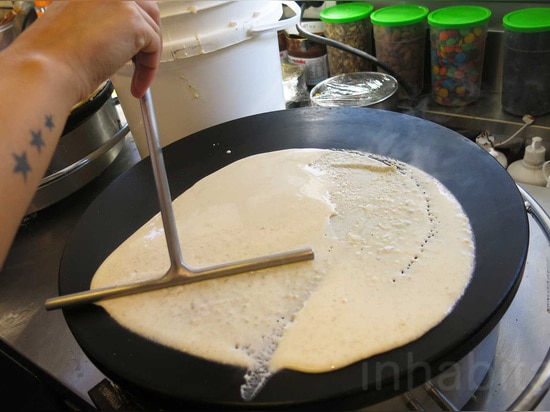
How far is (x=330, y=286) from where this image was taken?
68 centimetres

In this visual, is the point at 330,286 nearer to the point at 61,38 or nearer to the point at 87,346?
the point at 87,346

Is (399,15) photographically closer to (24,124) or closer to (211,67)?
(211,67)

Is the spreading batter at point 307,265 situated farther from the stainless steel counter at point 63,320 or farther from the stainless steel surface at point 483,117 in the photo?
the stainless steel surface at point 483,117

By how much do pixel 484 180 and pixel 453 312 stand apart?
0.87 ft

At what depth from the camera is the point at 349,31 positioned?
1372mm

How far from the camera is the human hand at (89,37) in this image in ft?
1.86

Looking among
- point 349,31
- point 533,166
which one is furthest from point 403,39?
point 533,166

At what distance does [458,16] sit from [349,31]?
30 cm

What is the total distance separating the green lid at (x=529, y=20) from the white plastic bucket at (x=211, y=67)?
1.51ft

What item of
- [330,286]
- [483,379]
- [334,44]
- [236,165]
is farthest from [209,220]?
[334,44]

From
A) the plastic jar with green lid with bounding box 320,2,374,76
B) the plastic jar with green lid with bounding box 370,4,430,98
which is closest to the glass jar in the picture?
the plastic jar with green lid with bounding box 320,2,374,76

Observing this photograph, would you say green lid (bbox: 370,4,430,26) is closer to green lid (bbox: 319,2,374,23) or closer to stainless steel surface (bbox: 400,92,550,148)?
green lid (bbox: 319,2,374,23)

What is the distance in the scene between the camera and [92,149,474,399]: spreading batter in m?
0.61

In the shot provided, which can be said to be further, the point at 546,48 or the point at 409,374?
the point at 546,48
